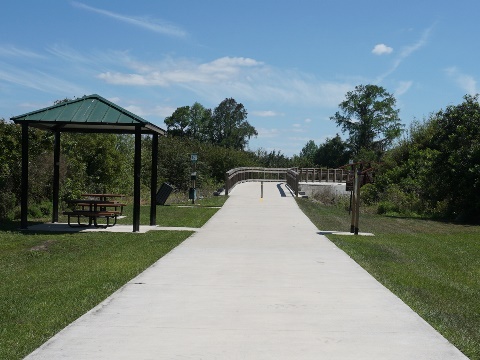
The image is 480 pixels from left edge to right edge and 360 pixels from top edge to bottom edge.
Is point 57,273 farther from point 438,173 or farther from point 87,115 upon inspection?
point 438,173

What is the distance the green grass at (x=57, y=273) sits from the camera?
251 inches

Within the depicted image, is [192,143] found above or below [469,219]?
above

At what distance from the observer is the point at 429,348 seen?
5812 millimetres

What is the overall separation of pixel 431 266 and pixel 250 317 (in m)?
5.68

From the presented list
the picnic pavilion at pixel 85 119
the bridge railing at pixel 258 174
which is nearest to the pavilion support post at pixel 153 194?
the picnic pavilion at pixel 85 119

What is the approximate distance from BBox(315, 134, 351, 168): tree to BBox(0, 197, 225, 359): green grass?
6289cm

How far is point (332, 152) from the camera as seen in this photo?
77.7m

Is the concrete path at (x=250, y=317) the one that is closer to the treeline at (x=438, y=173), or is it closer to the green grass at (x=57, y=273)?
the green grass at (x=57, y=273)

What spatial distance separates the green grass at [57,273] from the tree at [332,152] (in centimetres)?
6289

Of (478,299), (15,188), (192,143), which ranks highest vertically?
(192,143)

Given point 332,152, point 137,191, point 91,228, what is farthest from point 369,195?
point 332,152

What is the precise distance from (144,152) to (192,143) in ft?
30.6

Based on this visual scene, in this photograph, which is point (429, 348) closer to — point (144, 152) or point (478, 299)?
point (478, 299)

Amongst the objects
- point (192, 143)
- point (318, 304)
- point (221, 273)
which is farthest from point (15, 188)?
point (192, 143)
